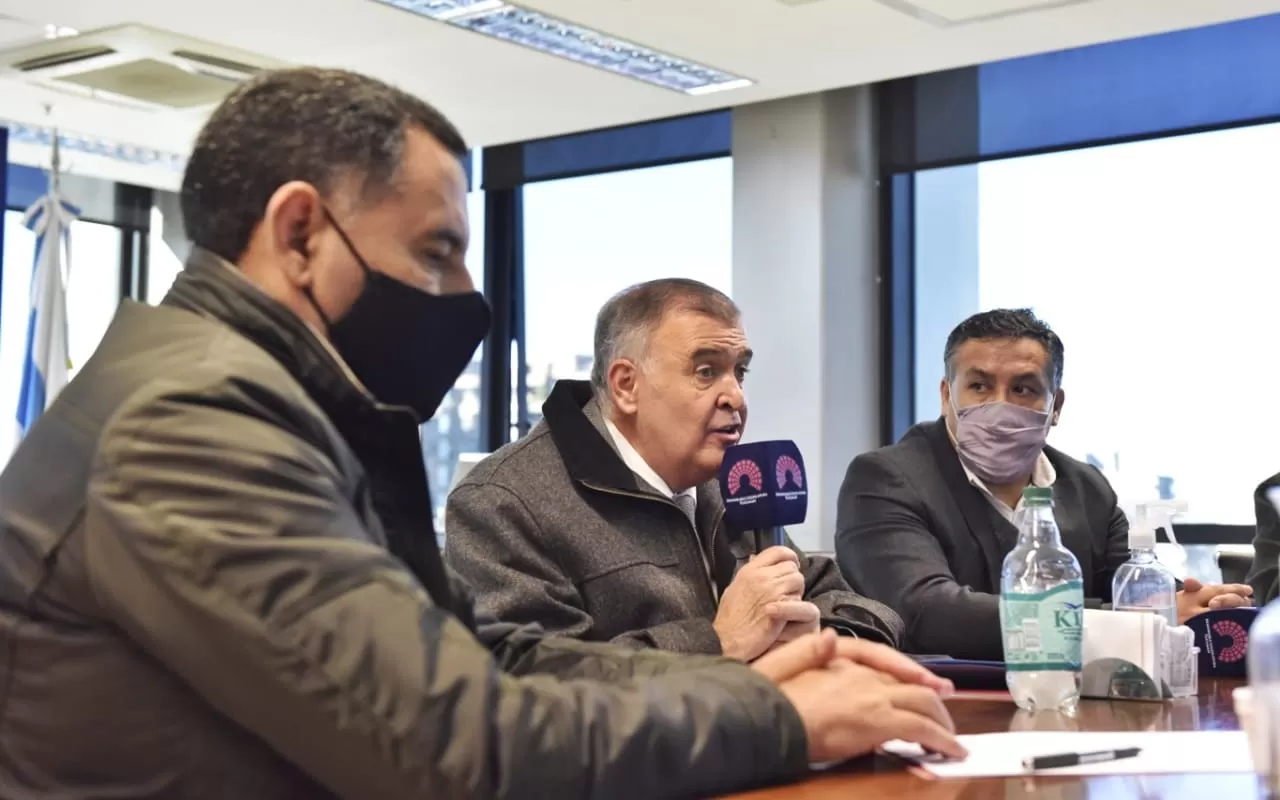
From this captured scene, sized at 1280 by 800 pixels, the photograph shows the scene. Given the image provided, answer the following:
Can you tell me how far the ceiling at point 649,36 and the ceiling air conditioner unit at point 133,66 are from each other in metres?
0.14

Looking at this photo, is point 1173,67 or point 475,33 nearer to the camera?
point 475,33

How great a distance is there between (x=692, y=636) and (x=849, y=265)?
182 inches

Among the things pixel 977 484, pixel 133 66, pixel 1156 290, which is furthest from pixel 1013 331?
pixel 133 66

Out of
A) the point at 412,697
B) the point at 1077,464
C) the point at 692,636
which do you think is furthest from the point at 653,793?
the point at 1077,464

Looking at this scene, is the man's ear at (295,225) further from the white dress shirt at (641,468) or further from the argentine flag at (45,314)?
the argentine flag at (45,314)

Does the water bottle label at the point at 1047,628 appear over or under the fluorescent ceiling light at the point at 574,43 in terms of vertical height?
under

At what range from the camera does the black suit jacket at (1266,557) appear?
296 cm

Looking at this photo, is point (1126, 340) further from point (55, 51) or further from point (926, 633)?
point (55, 51)

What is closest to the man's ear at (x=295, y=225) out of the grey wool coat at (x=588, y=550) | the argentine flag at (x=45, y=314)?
the grey wool coat at (x=588, y=550)

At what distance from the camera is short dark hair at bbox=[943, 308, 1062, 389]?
2998 mm

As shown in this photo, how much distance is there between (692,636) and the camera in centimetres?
217

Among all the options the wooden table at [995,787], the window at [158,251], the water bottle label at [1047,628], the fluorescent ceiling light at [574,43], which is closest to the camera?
the wooden table at [995,787]

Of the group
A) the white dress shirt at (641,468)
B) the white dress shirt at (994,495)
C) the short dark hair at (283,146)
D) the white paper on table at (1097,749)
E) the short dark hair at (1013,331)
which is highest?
the short dark hair at (283,146)

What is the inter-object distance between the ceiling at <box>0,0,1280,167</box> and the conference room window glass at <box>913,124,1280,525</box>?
85 centimetres
